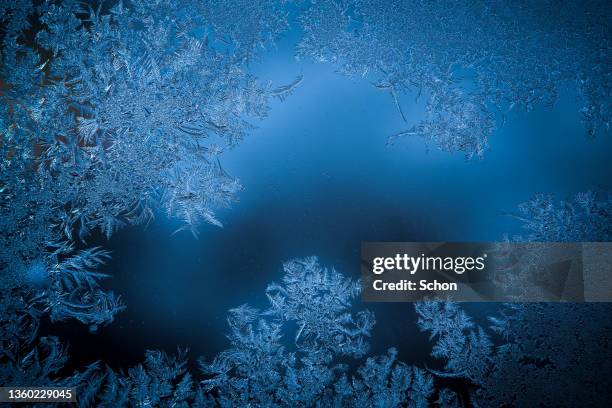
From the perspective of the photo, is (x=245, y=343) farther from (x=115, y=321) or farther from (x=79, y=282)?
(x=79, y=282)

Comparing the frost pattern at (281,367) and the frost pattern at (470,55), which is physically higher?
the frost pattern at (470,55)

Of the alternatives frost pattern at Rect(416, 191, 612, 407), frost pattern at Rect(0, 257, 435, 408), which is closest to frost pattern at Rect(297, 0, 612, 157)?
frost pattern at Rect(416, 191, 612, 407)

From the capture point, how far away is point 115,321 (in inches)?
58.9

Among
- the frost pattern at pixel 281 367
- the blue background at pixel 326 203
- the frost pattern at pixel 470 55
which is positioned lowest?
the frost pattern at pixel 281 367

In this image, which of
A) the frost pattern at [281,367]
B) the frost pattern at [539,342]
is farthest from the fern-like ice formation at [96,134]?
the frost pattern at [539,342]

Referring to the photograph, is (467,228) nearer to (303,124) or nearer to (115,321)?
(303,124)

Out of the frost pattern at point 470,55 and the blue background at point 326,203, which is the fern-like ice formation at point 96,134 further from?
the frost pattern at point 470,55

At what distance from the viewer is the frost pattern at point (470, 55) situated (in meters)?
1.53

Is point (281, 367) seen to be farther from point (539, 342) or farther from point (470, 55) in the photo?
point (470, 55)

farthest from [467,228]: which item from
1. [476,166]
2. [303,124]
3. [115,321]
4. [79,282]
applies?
[79,282]

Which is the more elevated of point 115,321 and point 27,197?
point 27,197

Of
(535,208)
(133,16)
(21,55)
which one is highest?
(133,16)

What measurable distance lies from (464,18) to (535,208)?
30.7 inches

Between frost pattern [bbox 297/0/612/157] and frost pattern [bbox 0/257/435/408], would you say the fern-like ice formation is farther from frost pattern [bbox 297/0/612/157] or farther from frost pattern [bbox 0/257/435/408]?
frost pattern [bbox 297/0/612/157]
